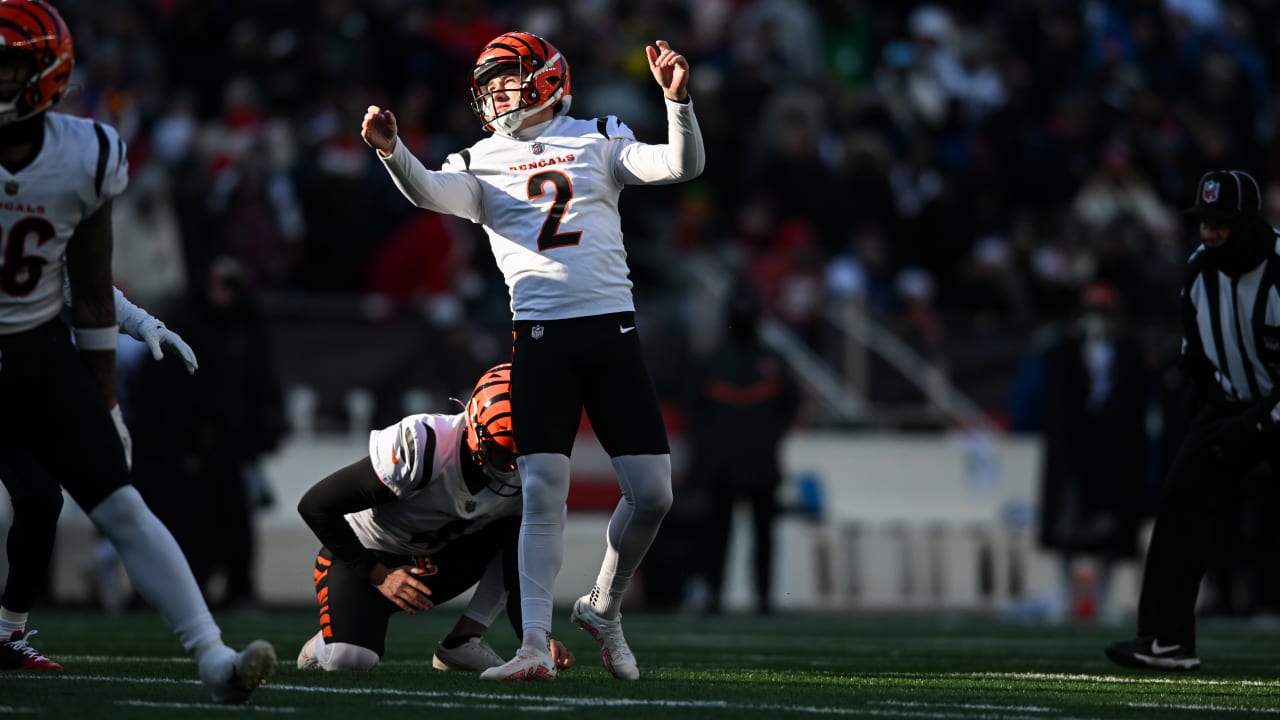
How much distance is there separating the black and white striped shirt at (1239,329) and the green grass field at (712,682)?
1.11 m

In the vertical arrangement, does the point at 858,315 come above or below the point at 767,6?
below

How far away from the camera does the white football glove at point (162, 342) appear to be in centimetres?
610

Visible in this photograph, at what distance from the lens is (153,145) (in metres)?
15.7

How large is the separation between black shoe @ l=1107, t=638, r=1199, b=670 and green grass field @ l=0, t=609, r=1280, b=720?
8cm

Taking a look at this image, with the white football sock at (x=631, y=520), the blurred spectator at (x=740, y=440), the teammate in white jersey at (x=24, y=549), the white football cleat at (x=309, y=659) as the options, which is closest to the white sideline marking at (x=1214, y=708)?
the white football sock at (x=631, y=520)

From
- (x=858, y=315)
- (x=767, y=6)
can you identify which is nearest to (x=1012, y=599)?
(x=858, y=315)

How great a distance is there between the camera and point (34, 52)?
5.51m

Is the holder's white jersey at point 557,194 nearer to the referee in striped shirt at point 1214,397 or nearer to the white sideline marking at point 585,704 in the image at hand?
the white sideline marking at point 585,704

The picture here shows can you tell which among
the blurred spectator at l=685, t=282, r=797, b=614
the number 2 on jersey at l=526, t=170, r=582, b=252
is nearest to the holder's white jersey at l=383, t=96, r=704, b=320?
the number 2 on jersey at l=526, t=170, r=582, b=252

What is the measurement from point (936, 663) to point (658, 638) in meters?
2.19

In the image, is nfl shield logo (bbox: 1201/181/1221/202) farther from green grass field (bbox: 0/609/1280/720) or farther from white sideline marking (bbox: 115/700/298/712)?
white sideline marking (bbox: 115/700/298/712)

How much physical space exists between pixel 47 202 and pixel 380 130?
1.41 metres

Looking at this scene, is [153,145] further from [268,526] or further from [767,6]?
[767,6]

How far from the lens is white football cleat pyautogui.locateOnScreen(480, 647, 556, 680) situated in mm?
6523
